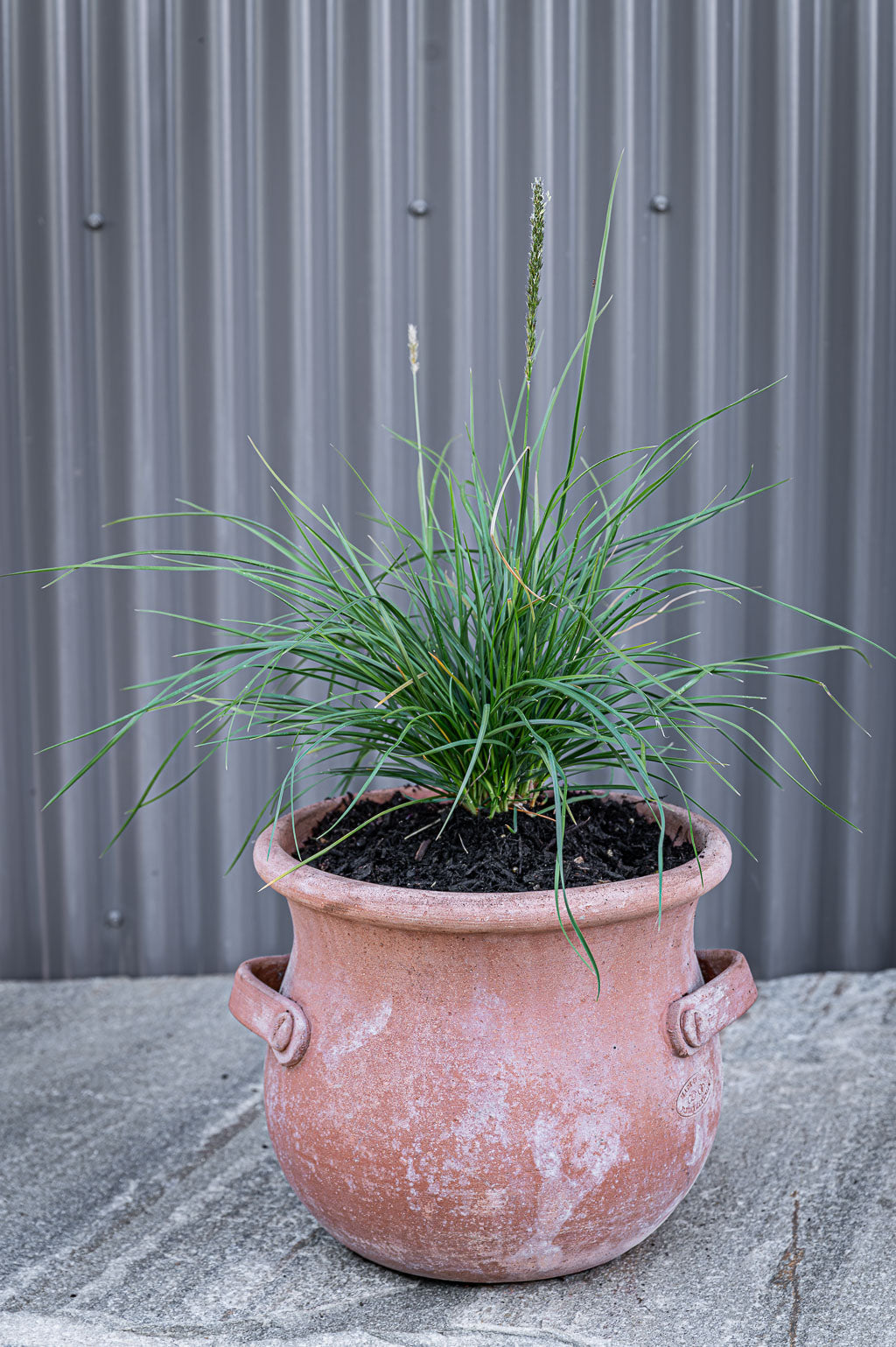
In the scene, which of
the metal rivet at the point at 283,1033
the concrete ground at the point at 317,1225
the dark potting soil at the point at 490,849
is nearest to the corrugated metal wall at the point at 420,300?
the concrete ground at the point at 317,1225

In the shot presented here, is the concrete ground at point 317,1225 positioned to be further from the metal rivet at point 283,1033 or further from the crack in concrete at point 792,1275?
the metal rivet at point 283,1033

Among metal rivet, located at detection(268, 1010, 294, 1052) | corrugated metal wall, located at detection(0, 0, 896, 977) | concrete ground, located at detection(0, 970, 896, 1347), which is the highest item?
corrugated metal wall, located at detection(0, 0, 896, 977)

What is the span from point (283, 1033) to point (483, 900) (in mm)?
316

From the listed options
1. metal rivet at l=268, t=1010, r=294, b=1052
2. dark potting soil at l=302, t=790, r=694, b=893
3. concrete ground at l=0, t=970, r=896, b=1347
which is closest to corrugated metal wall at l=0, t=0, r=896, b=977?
concrete ground at l=0, t=970, r=896, b=1347

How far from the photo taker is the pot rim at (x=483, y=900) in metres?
1.10

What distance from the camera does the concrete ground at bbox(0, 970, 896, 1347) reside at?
1179 mm

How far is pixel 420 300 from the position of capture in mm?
2090

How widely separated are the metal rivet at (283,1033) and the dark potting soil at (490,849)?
17 cm

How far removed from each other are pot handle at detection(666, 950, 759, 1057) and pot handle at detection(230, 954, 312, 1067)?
0.41m

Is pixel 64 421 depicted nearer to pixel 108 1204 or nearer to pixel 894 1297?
pixel 108 1204

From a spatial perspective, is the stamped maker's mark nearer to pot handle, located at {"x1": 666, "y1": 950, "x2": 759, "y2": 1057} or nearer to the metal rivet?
pot handle, located at {"x1": 666, "y1": 950, "x2": 759, "y2": 1057}

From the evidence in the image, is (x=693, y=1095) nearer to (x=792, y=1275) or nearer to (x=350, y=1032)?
(x=792, y=1275)

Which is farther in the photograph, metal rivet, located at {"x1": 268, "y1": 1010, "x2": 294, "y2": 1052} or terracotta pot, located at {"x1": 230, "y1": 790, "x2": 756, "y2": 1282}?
metal rivet, located at {"x1": 268, "y1": 1010, "x2": 294, "y2": 1052}

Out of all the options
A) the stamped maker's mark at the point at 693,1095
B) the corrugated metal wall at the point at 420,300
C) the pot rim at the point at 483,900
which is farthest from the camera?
the corrugated metal wall at the point at 420,300
